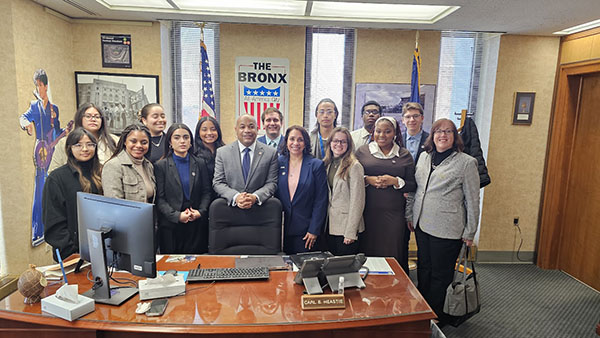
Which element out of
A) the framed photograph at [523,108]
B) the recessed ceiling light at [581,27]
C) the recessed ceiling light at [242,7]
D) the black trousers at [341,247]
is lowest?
the black trousers at [341,247]

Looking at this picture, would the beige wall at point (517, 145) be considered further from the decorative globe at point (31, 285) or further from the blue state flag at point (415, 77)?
the decorative globe at point (31, 285)

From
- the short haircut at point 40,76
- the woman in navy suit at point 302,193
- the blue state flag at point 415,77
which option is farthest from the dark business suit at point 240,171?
the blue state flag at point 415,77

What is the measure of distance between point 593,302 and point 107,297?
Answer: 4.40 m

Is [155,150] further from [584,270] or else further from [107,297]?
[584,270]

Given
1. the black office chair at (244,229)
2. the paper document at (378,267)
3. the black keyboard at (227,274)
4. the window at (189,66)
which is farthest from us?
the window at (189,66)

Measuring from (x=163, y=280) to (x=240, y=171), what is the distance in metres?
1.21

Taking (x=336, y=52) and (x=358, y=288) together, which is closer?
(x=358, y=288)

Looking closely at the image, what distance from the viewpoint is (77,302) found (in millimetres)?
1679

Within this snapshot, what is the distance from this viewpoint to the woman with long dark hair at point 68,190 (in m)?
2.46

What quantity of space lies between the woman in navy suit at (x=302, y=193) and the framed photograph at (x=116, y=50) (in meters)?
2.44

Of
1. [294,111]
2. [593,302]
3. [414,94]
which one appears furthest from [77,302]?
[593,302]

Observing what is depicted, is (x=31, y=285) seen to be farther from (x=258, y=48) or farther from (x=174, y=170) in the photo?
(x=258, y=48)

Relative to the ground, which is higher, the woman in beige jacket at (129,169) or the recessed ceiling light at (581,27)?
the recessed ceiling light at (581,27)

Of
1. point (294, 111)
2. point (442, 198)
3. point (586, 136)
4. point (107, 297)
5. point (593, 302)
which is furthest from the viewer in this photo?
point (294, 111)
